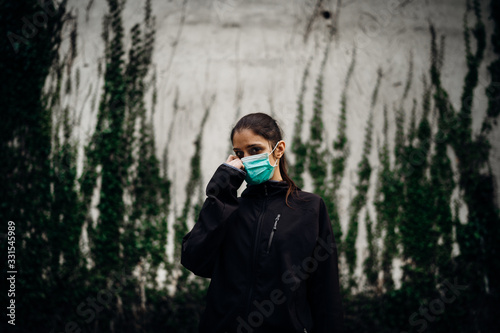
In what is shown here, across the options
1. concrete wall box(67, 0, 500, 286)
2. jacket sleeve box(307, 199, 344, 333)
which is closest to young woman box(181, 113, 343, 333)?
jacket sleeve box(307, 199, 344, 333)

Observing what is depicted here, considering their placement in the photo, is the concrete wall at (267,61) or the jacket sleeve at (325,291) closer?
the jacket sleeve at (325,291)

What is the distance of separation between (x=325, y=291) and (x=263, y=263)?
15.3 inches

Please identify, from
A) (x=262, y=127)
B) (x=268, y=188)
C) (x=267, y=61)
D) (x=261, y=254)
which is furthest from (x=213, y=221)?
(x=267, y=61)

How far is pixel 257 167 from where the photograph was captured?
193 centimetres

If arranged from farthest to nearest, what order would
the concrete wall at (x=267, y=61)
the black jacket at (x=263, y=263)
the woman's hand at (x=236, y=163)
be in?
1. the concrete wall at (x=267, y=61)
2. the woman's hand at (x=236, y=163)
3. the black jacket at (x=263, y=263)

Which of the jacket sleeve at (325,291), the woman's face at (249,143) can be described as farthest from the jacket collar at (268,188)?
the jacket sleeve at (325,291)

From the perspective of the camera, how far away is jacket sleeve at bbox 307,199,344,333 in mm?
1755

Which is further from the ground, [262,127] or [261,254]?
[262,127]

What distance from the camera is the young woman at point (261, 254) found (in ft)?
5.57

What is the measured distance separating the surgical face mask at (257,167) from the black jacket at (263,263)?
0.07 metres

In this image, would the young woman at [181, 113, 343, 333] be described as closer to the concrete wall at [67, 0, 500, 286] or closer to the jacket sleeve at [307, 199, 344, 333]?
the jacket sleeve at [307, 199, 344, 333]

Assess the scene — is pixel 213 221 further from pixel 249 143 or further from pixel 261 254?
pixel 249 143

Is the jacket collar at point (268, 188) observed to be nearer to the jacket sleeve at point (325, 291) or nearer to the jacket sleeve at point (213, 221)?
the jacket sleeve at point (213, 221)

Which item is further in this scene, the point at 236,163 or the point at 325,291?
the point at 236,163
